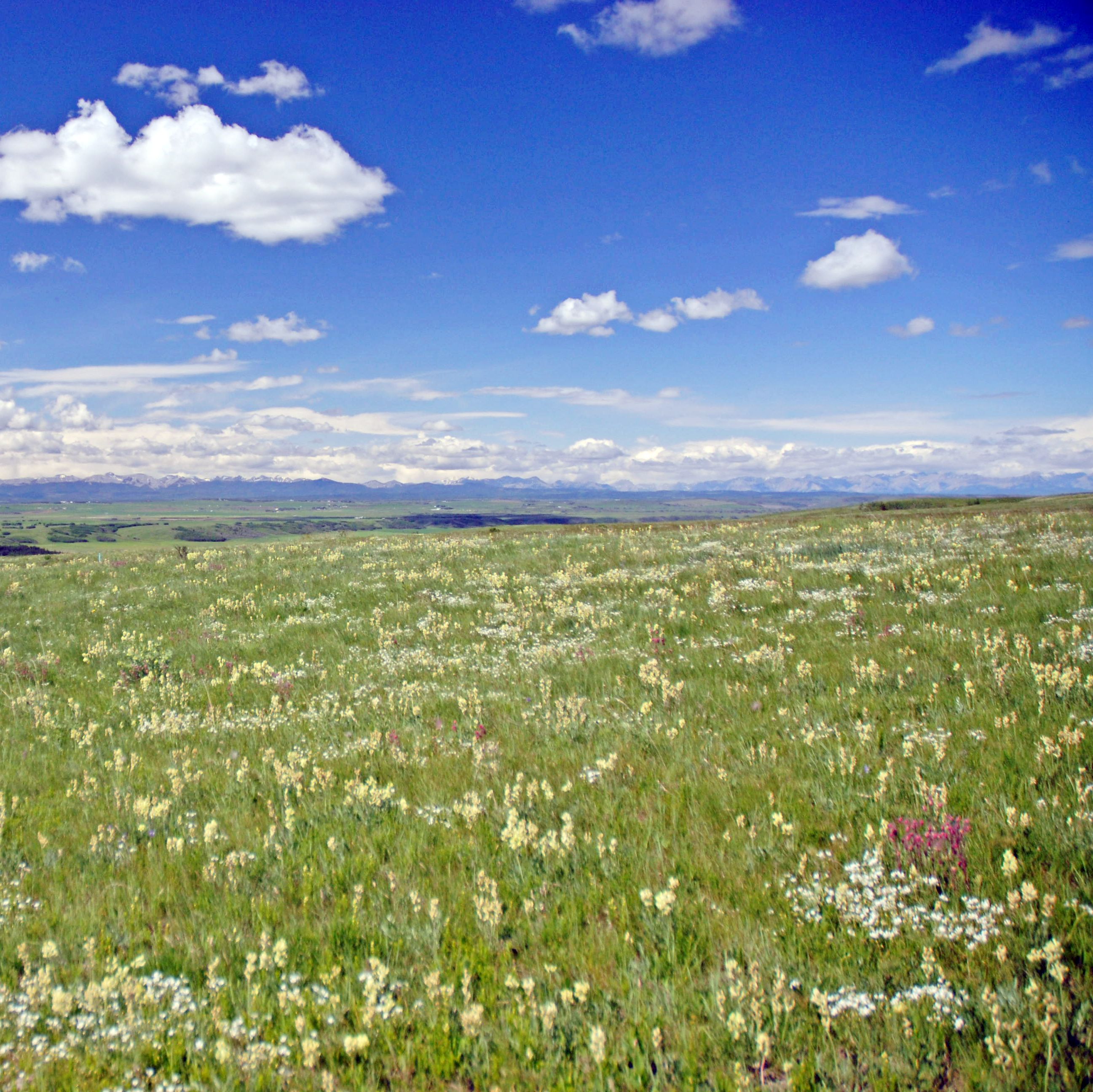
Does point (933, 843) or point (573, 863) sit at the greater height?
point (933, 843)

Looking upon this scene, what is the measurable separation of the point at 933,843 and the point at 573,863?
110 inches

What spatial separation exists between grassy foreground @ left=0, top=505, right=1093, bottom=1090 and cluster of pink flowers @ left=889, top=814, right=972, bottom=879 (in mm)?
29

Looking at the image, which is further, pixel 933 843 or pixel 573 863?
pixel 573 863

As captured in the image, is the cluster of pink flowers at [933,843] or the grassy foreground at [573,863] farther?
the cluster of pink flowers at [933,843]

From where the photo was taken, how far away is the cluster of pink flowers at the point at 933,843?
4867 millimetres

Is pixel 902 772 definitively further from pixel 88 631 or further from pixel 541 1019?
pixel 88 631

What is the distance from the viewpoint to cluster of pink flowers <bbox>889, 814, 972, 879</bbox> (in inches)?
192

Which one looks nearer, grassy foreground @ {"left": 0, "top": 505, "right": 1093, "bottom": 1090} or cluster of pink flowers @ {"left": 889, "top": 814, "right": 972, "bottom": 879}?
grassy foreground @ {"left": 0, "top": 505, "right": 1093, "bottom": 1090}

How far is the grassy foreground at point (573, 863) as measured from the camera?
3670 mm

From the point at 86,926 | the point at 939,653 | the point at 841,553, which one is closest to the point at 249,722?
the point at 86,926

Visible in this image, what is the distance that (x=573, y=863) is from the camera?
17.7 feet

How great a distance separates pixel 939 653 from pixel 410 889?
8.41 meters

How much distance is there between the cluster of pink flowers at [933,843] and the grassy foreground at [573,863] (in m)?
0.03

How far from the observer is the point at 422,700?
990 cm
